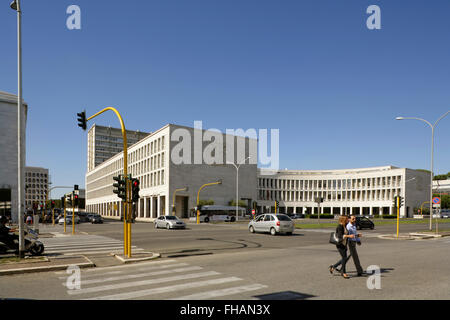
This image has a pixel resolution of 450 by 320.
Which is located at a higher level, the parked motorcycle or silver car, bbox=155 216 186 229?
the parked motorcycle

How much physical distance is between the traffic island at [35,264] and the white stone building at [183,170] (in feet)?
188

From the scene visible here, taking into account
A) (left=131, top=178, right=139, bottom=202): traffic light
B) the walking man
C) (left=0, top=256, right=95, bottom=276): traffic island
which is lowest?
(left=0, top=256, right=95, bottom=276): traffic island

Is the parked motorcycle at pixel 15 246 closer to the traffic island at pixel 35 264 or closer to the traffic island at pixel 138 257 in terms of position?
the traffic island at pixel 35 264

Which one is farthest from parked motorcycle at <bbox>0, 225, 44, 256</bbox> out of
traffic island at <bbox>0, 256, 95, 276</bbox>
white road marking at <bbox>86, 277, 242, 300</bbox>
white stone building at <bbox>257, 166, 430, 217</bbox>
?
white stone building at <bbox>257, 166, 430, 217</bbox>

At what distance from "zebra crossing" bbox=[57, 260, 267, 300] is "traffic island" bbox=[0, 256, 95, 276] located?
2.43ft

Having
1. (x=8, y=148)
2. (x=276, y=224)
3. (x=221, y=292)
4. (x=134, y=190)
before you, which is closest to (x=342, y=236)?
(x=221, y=292)

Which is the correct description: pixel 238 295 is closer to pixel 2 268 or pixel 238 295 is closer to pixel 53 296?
pixel 53 296

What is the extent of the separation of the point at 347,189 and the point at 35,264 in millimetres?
111313

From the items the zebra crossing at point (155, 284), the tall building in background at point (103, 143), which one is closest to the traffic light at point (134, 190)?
the zebra crossing at point (155, 284)

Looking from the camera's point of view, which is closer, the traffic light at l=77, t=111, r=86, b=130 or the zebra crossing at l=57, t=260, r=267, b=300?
the zebra crossing at l=57, t=260, r=267, b=300

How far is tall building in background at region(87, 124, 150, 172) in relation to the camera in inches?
6447

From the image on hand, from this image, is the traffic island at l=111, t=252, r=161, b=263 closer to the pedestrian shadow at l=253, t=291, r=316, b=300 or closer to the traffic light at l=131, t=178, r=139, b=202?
the traffic light at l=131, t=178, r=139, b=202

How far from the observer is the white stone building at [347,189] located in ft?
333
